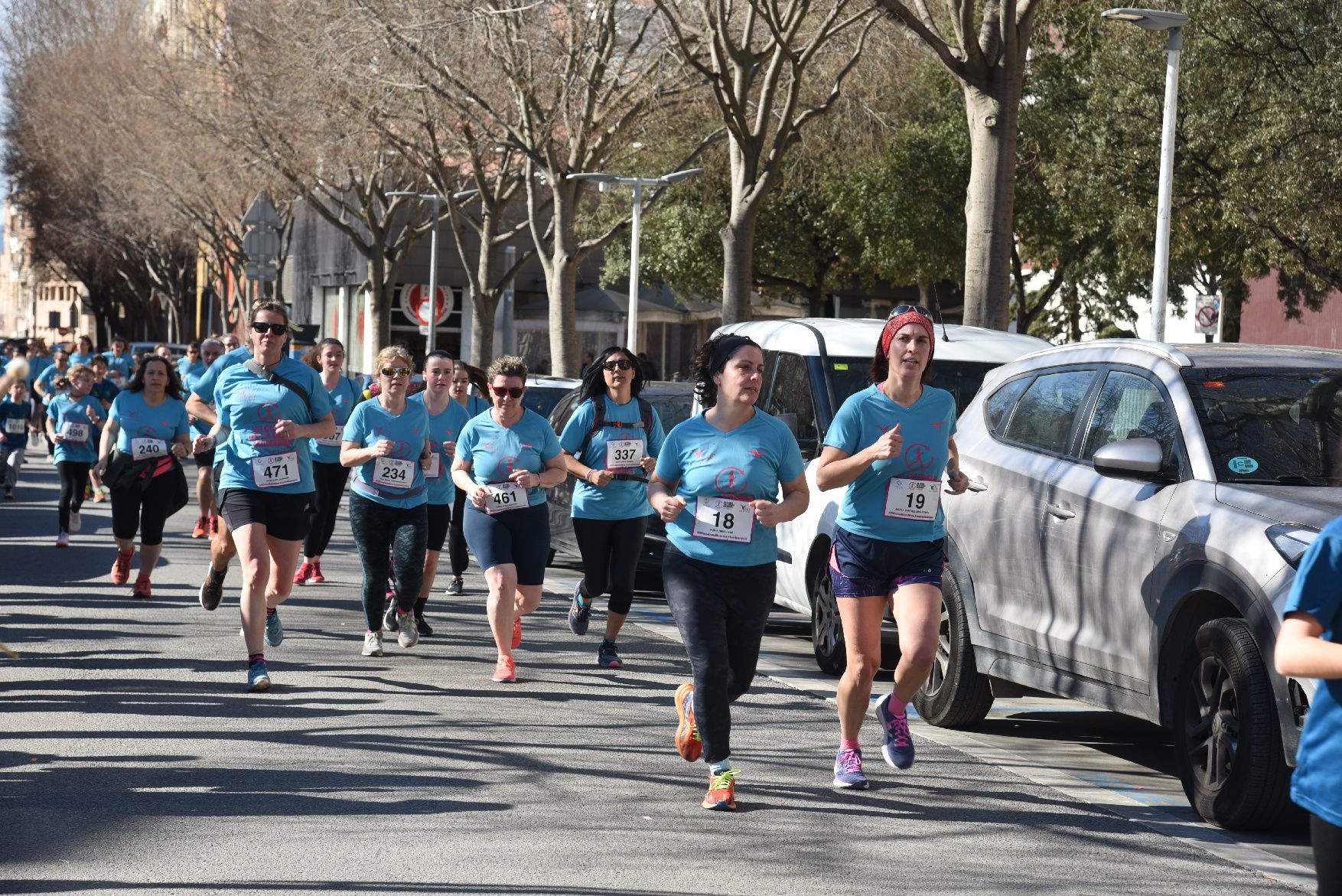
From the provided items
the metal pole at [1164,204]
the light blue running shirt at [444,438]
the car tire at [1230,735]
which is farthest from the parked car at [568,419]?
the metal pole at [1164,204]

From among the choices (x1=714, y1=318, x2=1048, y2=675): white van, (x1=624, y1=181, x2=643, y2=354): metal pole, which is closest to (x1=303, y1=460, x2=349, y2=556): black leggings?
(x1=714, y1=318, x2=1048, y2=675): white van

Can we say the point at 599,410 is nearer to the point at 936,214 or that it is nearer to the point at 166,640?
the point at 166,640

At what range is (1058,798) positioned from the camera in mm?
7254

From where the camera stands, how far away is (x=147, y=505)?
1328 centimetres

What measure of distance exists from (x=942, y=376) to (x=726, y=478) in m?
4.87

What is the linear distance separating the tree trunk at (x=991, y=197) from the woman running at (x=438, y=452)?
20.1 feet

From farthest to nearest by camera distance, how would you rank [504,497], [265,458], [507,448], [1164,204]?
[1164,204], [507,448], [504,497], [265,458]

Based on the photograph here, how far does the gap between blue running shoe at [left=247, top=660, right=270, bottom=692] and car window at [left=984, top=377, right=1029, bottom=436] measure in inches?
148

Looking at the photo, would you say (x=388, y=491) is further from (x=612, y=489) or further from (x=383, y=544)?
(x=612, y=489)

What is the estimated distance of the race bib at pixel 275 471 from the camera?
364 inches

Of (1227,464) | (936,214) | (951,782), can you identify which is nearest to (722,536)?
(951,782)

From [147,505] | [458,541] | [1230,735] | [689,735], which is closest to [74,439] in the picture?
[147,505]

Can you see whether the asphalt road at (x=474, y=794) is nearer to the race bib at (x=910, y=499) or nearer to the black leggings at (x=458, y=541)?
the race bib at (x=910, y=499)

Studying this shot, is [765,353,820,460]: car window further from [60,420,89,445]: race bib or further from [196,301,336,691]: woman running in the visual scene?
[60,420,89,445]: race bib
